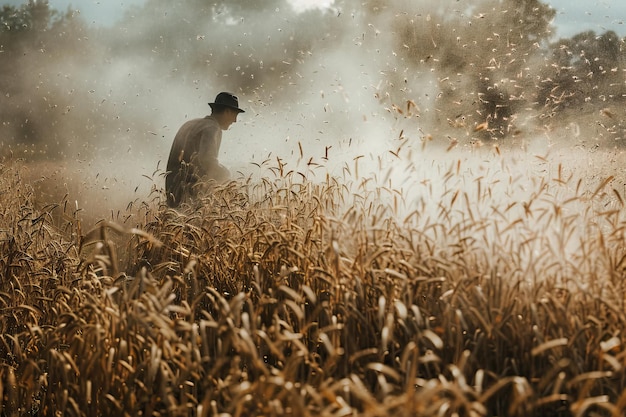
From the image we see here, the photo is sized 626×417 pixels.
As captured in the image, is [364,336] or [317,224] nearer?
[364,336]

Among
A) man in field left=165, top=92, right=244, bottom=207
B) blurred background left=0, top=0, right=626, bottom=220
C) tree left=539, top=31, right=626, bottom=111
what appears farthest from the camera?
tree left=539, top=31, right=626, bottom=111

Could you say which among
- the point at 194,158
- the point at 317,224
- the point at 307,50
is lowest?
the point at 317,224

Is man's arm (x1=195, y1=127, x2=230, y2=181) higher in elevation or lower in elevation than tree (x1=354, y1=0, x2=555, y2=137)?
lower

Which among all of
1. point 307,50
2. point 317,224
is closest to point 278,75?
point 307,50

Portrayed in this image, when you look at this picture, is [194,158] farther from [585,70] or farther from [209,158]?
[585,70]

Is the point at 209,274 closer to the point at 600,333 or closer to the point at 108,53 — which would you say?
the point at 600,333

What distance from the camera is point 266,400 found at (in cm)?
185

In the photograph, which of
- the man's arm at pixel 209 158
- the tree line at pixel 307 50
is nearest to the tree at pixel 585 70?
the tree line at pixel 307 50

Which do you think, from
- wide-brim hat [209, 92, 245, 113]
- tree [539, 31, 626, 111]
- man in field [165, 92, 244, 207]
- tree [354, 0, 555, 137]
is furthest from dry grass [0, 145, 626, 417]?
tree [539, 31, 626, 111]

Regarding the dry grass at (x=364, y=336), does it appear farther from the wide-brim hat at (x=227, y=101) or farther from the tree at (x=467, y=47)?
the tree at (x=467, y=47)

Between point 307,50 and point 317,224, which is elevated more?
point 307,50

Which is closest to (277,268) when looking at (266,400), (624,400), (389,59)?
(266,400)

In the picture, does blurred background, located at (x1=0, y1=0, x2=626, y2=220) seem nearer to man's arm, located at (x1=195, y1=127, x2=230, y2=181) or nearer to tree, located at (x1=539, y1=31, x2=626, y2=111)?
tree, located at (x1=539, y1=31, x2=626, y2=111)

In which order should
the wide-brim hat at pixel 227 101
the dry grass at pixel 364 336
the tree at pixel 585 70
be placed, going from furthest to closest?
the tree at pixel 585 70
the wide-brim hat at pixel 227 101
the dry grass at pixel 364 336
